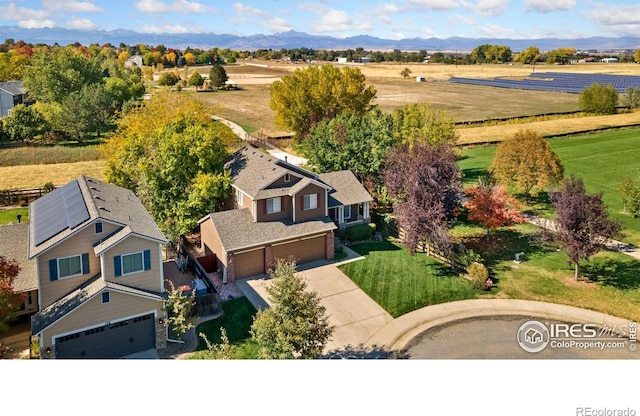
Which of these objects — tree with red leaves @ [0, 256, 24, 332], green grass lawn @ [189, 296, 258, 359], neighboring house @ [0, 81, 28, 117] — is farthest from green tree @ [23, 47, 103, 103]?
green grass lawn @ [189, 296, 258, 359]

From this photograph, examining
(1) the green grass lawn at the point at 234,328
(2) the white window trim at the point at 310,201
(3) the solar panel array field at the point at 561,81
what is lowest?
(1) the green grass lawn at the point at 234,328

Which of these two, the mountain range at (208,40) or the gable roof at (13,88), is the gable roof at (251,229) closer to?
the mountain range at (208,40)

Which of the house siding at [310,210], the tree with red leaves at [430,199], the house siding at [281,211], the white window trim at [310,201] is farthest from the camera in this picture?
the white window trim at [310,201]

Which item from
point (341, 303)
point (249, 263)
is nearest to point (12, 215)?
point (249, 263)

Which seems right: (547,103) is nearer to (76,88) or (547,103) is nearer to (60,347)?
(76,88)

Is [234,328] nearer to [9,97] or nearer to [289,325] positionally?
[289,325]

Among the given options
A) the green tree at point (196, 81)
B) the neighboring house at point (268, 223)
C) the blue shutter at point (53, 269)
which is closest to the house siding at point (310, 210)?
the neighboring house at point (268, 223)
